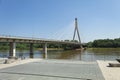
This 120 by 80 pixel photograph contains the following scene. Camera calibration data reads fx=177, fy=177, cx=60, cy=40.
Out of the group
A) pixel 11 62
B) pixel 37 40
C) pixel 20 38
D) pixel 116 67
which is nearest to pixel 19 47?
pixel 37 40

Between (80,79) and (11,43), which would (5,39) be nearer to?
(11,43)

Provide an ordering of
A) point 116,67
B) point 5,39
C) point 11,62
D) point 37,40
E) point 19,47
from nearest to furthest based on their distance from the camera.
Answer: point 116,67 → point 11,62 → point 5,39 → point 37,40 → point 19,47

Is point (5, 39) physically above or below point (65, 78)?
above

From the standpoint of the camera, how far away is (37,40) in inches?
2552

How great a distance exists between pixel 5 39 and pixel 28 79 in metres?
37.3

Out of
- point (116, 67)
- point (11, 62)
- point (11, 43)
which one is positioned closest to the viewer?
point (116, 67)

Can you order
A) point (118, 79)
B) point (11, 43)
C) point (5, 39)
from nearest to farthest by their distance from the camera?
point (118, 79)
point (5, 39)
point (11, 43)

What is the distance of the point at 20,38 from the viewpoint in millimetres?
52875

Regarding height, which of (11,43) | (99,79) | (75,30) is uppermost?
(75,30)

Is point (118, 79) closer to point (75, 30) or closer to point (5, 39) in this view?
point (5, 39)

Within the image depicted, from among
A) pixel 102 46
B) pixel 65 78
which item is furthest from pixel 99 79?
pixel 102 46

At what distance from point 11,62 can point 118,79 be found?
14102mm

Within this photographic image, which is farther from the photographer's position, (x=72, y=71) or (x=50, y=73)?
(x=72, y=71)

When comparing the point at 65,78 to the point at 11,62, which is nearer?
the point at 65,78
